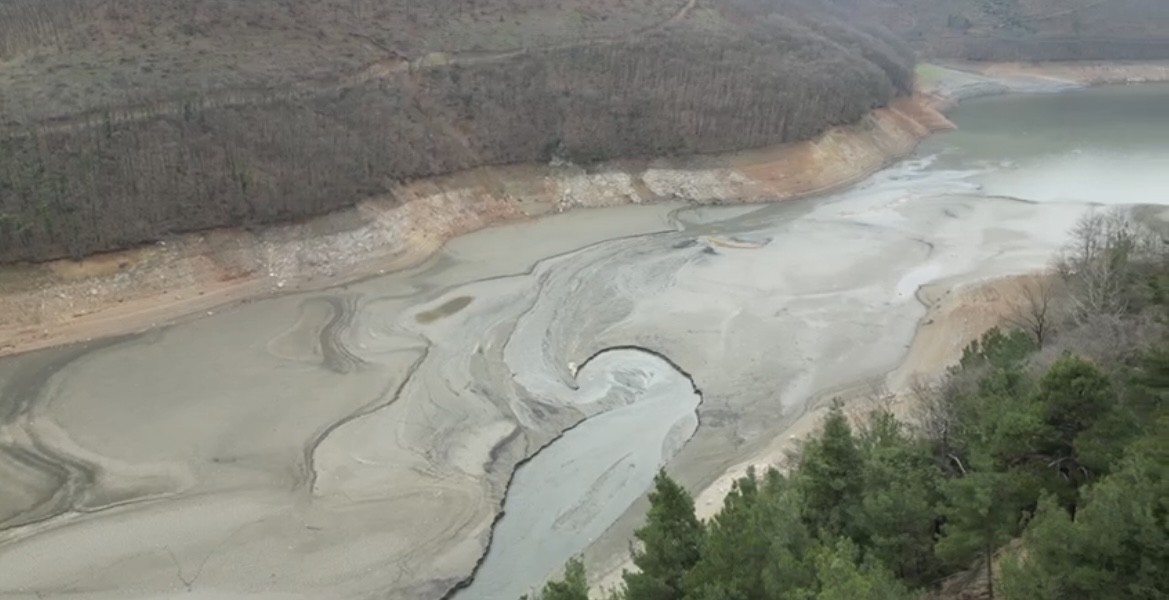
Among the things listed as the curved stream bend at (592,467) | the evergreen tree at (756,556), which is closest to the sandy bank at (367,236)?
the curved stream bend at (592,467)

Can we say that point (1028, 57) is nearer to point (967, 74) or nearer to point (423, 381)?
point (967, 74)

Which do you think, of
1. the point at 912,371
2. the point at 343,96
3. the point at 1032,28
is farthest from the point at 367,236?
the point at 1032,28

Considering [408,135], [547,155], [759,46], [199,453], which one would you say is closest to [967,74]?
[759,46]

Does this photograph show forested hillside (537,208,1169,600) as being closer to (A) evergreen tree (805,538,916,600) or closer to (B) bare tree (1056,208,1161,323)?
(A) evergreen tree (805,538,916,600)

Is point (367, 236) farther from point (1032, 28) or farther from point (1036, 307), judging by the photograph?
point (1032, 28)

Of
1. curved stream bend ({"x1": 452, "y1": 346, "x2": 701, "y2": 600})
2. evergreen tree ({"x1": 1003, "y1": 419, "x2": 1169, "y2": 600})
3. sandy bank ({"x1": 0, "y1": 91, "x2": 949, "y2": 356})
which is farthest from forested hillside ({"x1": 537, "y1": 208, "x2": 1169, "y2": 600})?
sandy bank ({"x1": 0, "y1": 91, "x2": 949, "y2": 356})
